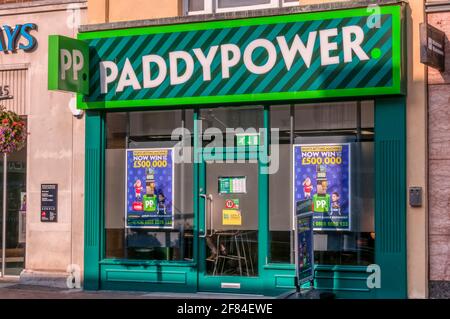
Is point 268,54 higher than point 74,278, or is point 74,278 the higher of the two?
point 268,54

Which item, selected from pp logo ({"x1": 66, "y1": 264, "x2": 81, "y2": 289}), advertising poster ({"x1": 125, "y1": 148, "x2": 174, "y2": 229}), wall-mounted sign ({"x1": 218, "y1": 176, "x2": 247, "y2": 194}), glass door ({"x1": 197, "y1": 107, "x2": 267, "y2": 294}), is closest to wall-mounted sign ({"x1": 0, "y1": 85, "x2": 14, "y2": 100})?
advertising poster ({"x1": 125, "y1": 148, "x2": 174, "y2": 229})

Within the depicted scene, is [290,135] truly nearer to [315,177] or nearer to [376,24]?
[315,177]

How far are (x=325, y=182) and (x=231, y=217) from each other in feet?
5.30

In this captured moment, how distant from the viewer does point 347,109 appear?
43.3 ft

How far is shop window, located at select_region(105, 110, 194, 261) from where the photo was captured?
46.4 ft

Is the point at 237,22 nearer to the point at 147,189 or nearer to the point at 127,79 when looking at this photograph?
the point at 127,79

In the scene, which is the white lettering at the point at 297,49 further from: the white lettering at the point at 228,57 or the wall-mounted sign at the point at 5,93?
the wall-mounted sign at the point at 5,93

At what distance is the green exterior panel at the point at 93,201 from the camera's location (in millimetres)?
14570

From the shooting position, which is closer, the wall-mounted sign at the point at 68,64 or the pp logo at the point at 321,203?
the pp logo at the point at 321,203

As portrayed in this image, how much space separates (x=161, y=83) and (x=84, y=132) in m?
1.68

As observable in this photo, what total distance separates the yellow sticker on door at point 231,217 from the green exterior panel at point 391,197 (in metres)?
2.18

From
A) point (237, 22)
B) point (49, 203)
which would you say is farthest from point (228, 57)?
point (49, 203)

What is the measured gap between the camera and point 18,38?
15414mm

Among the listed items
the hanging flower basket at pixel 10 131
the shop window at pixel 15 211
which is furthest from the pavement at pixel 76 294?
the hanging flower basket at pixel 10 131
